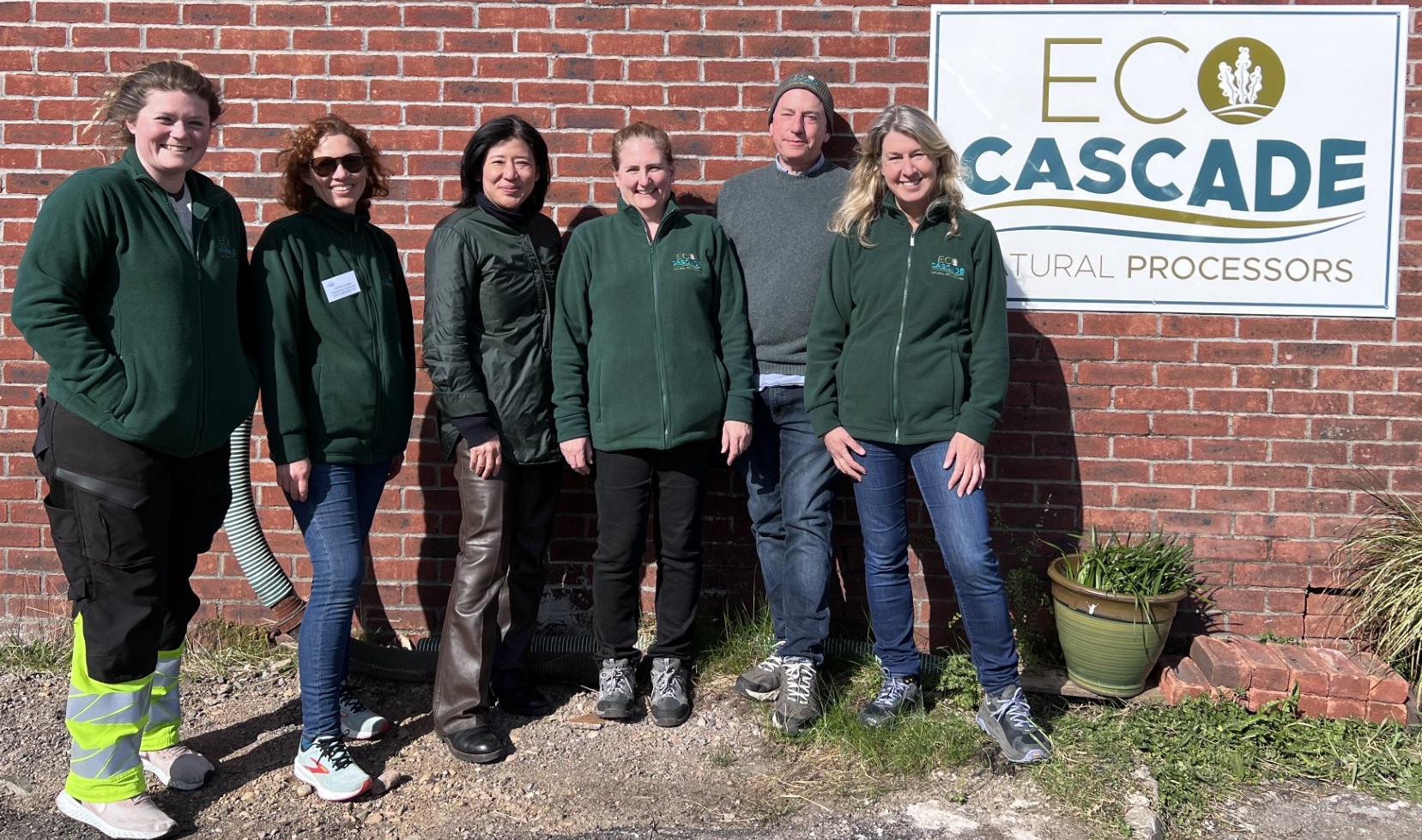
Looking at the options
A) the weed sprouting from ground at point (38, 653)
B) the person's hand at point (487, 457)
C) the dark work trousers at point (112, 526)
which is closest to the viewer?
the dark work trousers at point (112, 526)

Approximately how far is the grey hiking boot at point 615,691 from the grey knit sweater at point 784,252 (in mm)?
1177

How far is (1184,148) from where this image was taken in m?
4.24

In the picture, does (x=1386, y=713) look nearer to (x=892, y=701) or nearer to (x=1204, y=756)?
(x=1204, y=756)

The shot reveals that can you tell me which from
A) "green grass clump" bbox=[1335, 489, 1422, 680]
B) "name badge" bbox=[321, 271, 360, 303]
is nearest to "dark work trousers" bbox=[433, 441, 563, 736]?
"name badge" bbox=[321, 271, 360, 303]

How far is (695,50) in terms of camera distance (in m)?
4.33

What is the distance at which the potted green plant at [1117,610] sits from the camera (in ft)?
12.9

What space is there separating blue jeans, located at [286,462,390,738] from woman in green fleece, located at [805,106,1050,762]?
1537mm

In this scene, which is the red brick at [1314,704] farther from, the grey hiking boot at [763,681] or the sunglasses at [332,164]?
the sunglasses at [332,164]

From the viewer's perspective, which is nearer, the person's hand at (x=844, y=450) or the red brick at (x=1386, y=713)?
the person's hand at (x=844, y=450)

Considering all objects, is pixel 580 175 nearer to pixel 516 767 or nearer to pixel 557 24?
pixel 557 24

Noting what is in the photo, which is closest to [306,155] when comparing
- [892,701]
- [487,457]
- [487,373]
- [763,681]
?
[487,373]

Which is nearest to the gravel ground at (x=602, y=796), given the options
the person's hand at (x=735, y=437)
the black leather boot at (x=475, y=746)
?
the black leather boot at (x=475, y=746)

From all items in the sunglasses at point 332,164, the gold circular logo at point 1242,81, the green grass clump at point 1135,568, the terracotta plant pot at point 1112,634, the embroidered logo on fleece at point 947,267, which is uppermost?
the gold circular logo at point 1242,81

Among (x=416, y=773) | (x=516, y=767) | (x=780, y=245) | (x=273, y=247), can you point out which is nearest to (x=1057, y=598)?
(x=780, y=245)
